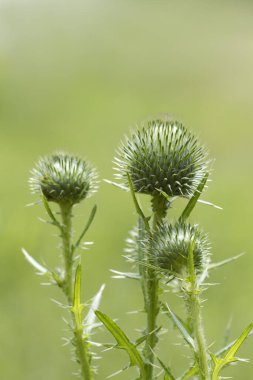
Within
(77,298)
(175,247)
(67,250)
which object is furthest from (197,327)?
(67,250)

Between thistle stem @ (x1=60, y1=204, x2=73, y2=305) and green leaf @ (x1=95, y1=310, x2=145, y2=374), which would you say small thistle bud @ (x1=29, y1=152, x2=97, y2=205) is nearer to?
thistle stem @ (x1=60, y1=204, x2=73, y2=305)

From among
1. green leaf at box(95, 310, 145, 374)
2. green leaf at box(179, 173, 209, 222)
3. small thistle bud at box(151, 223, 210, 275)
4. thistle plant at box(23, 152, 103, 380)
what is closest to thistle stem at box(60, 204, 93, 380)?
thistle plant at box(23, 152, 103, 380)

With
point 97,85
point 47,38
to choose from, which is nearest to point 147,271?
point 97,85

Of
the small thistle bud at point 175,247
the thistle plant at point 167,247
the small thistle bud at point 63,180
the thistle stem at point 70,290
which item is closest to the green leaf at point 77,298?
the thistle stem at point 70,290

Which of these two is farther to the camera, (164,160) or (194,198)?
(164,160)

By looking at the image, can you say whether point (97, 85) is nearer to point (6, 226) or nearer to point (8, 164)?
point (8, 164)

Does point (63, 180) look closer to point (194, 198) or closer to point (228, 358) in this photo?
point (194, 198)
